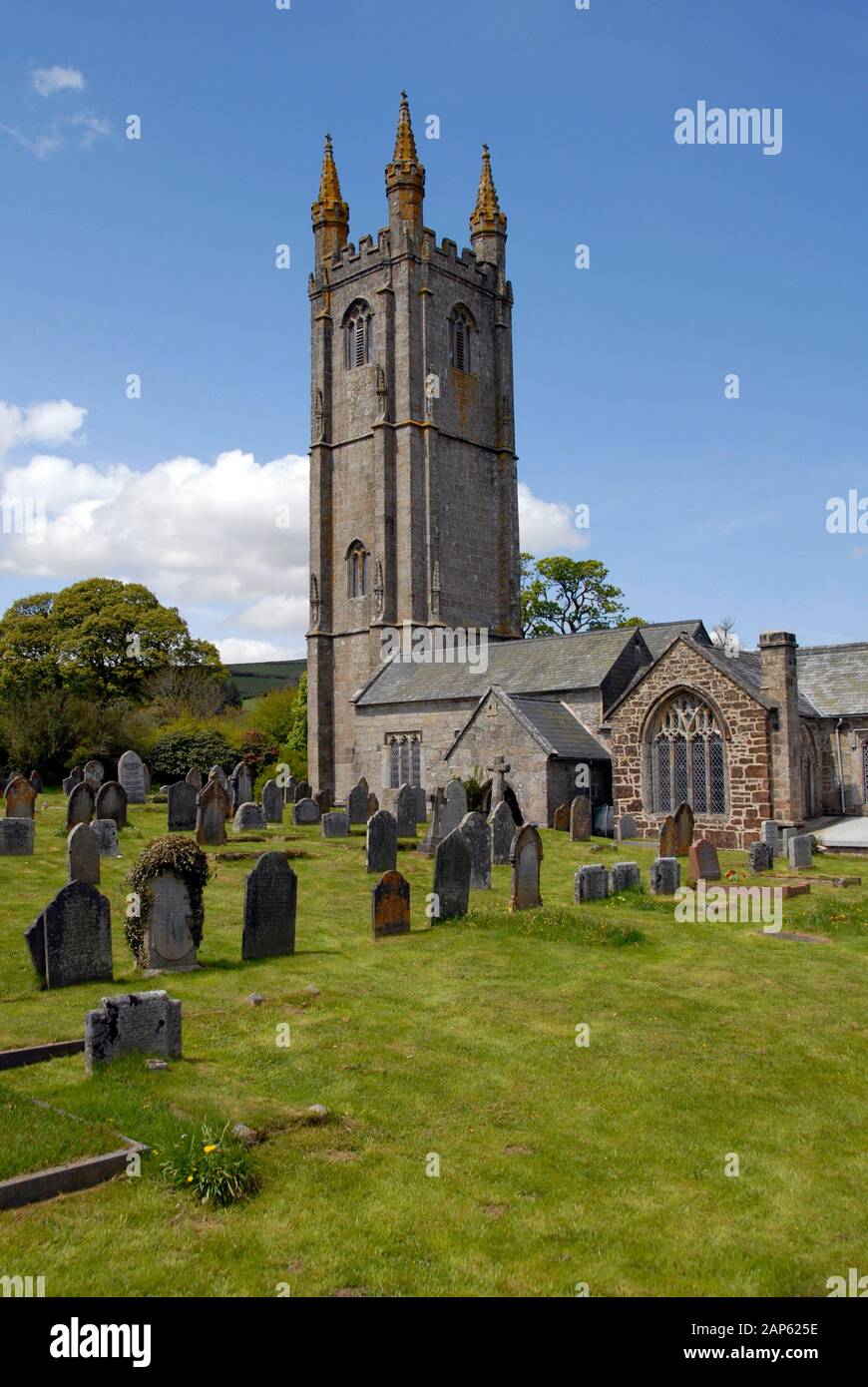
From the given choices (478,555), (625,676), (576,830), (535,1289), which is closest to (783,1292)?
(535,1289)

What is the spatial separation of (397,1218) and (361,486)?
39932 millimetres

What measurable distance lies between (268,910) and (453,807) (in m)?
11.8

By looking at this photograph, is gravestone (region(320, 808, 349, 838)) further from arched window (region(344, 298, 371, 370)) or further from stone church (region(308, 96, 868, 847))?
arched window (region(344, 298, 371, 370))

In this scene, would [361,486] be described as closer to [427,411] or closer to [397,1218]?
[427,411]

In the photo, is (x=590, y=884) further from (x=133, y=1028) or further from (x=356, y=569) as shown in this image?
(x=356, y=569)

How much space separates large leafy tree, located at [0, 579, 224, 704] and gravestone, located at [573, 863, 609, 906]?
37518mm

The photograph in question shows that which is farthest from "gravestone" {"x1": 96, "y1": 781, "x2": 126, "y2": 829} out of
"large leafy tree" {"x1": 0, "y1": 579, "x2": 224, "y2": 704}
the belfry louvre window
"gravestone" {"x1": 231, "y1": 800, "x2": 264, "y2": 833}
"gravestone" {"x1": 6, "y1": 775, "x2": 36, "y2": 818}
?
"large leafy tree" {"x1": 0, "y1": 579, "x2": 224, "y2": 704}

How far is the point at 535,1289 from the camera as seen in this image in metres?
4.93

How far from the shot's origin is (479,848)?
689 inches


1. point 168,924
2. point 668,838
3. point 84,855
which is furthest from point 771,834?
point 168,924

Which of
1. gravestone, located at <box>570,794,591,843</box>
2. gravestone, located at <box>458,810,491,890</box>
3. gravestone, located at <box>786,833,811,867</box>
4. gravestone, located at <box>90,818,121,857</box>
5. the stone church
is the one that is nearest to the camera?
gravestone, located at <box>458,810,491,890</box>

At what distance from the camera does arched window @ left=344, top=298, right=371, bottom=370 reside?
145 ft

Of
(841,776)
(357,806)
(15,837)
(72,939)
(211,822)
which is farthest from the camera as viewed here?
(357,806)

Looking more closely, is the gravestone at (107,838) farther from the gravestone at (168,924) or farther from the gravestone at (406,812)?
the gravestone at (168,924)
